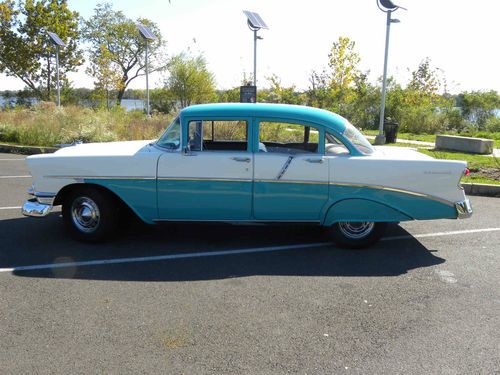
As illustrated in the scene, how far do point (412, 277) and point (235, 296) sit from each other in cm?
184

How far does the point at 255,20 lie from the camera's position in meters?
16.5

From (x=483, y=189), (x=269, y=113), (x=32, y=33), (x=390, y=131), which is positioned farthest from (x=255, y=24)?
(x=32, y=33)

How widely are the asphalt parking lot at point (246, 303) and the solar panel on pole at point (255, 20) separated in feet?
39.0

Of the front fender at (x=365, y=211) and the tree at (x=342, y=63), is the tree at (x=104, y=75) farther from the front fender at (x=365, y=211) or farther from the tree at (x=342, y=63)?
the front fender at (x=365, y=211)

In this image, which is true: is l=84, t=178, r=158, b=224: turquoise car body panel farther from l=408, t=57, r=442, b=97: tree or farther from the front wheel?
l=408, t=57, r=442, b=97: tree

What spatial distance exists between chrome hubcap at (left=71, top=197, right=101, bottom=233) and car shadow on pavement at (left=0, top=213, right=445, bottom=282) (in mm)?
226

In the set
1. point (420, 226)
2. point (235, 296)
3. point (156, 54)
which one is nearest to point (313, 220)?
point (235, 296)

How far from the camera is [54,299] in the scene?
13.2 ft

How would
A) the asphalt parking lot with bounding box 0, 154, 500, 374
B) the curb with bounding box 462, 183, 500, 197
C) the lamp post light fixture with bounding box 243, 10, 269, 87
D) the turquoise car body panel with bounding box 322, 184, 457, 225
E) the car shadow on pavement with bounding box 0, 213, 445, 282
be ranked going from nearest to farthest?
the asphalt parking lot with bounding box 0, 154, 500, 374, the car shadow on pavement with bounding box 0, 213, 445, 282, the turquoise car body panel with bounding box 322, 184, 457, 225, the curb with bounding box 462, 183, 500, 197, the lamp post light fixture with bounding box 243, 10, 269, 87

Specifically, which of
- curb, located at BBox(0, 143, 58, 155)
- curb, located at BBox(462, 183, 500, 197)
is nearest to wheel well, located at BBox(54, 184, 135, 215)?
curb, located at BBox(462, 183, 500, 197)

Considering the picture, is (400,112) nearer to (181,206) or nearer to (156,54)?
(181,206)

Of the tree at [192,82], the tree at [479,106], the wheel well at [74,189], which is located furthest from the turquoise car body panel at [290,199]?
the tree at [192,82]

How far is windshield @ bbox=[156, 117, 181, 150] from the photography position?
17.5 ft

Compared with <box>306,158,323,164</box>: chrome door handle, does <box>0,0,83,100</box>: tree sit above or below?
above
